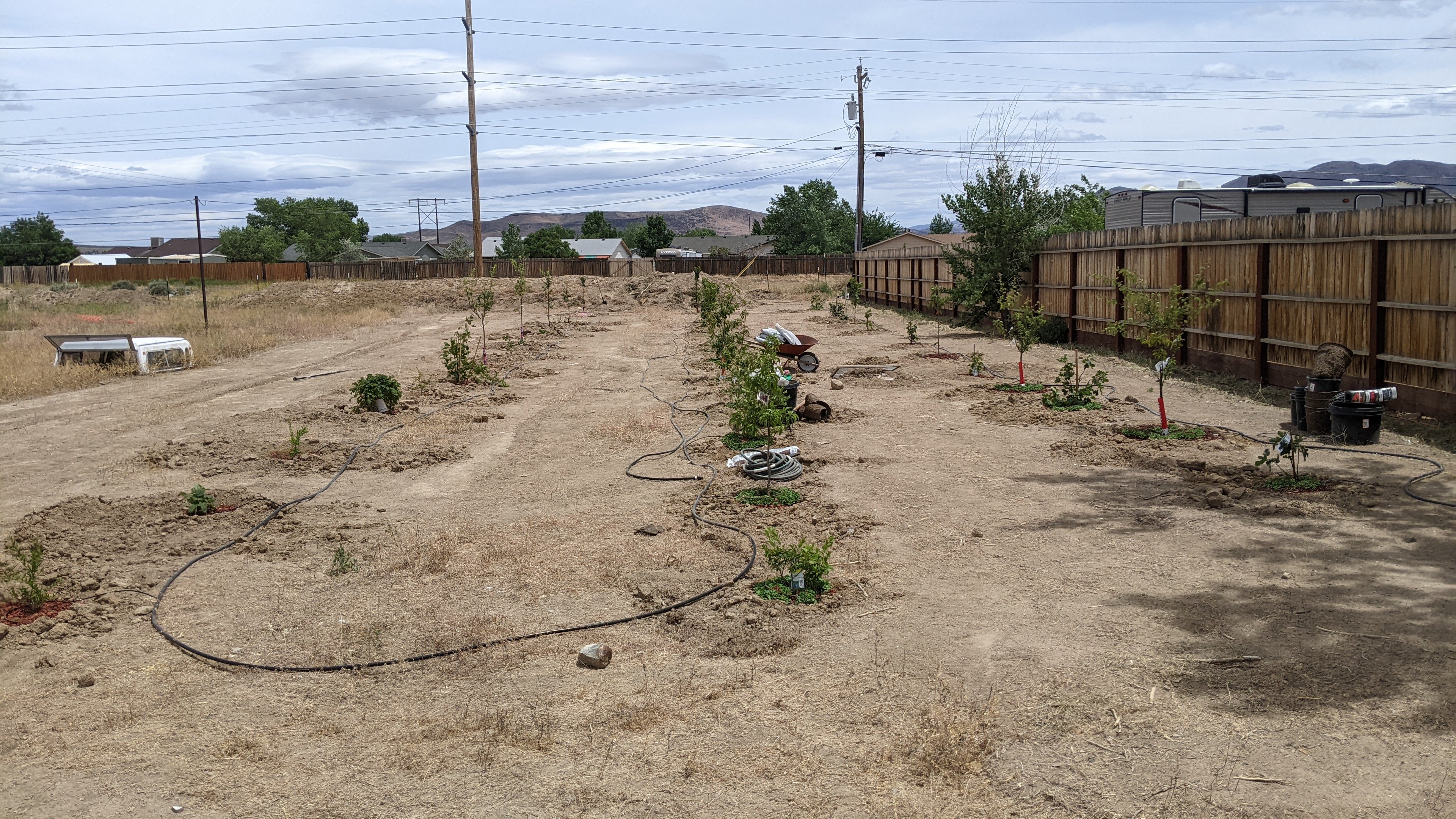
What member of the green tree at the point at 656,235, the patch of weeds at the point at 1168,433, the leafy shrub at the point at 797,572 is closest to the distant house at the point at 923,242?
the patch of weeds at the point at 1168,433

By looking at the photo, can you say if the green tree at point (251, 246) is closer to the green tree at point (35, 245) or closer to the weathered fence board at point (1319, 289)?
the green tree at point (35, 245)

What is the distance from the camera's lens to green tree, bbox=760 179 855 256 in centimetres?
8769

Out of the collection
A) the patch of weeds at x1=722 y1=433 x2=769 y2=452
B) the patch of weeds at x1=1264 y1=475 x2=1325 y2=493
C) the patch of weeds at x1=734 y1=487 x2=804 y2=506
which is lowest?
the patch of weeds at x1=734 y1=487 x2=804 y2=506

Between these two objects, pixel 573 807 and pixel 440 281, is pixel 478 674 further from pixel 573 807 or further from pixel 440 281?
pixel 440 281

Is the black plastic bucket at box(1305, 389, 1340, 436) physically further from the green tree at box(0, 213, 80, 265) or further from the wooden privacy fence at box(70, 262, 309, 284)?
the green tree at box(0, 213, 80, 265)

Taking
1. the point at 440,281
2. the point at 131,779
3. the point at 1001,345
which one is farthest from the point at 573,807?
the point at 440,281

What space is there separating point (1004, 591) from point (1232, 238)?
10753 millimetres

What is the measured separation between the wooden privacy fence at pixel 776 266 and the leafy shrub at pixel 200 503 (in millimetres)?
52933

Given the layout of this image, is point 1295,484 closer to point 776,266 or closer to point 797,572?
point 797,572

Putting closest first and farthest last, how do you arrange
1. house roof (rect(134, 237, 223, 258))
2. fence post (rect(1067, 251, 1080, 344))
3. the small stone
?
the small stone → fence post (rect(1067, 251, 1080, 344)) → house roof (rect(134, 237, 223, 258))

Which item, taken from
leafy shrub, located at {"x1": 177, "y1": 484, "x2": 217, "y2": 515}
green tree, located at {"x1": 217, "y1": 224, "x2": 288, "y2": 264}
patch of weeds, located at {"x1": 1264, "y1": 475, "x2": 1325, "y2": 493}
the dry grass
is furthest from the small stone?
green tree, located at {"x1": 217, "y1": 224, "x2": 288, "y2": 264}

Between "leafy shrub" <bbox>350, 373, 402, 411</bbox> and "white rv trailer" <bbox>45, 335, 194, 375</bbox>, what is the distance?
839 centimetres

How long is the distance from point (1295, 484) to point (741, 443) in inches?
204

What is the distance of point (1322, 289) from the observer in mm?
12250
